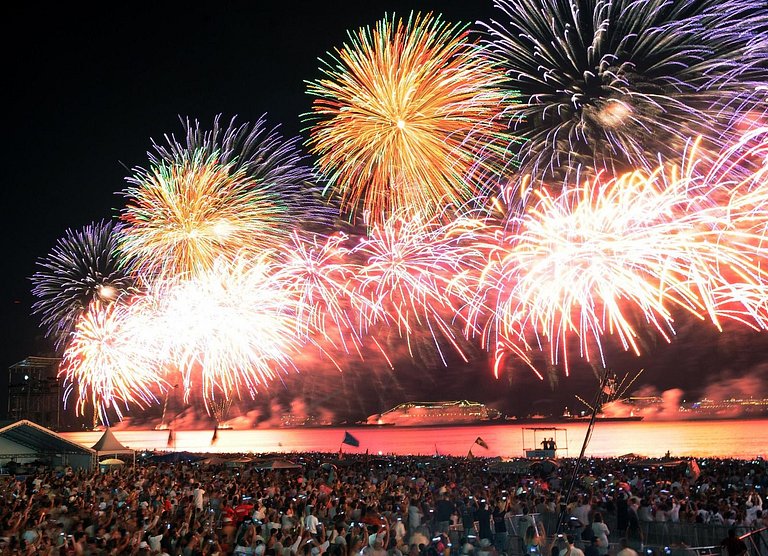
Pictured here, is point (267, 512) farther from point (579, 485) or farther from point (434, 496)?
point (579, 485)

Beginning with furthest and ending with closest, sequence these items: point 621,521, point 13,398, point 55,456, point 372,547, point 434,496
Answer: point 13,398 → point 55,456 → point 434,496 → point 621,521 → point 372,547

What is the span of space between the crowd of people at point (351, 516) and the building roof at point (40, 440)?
7548mm

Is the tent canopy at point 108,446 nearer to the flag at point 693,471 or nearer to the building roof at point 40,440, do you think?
the building roof at point 40,440

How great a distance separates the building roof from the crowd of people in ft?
24.8

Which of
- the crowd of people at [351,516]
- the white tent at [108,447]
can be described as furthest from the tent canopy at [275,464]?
the crowd of people at [351,516]

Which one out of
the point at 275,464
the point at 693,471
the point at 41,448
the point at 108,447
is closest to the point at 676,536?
the point at 693,471

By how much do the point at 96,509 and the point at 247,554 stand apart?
21.0 feet

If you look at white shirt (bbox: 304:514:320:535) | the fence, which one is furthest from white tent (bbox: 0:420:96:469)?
the fence

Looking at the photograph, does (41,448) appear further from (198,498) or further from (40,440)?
(198,498)

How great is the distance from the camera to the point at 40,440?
107ft

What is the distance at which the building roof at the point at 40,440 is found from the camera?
31173 millimetres

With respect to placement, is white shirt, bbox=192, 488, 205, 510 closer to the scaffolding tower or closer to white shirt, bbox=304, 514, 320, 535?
white shirt, bbox=304, 514, 320, 535

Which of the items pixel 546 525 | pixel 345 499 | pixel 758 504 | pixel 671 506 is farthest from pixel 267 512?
pixel 758 504

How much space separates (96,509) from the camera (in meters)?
16.4
